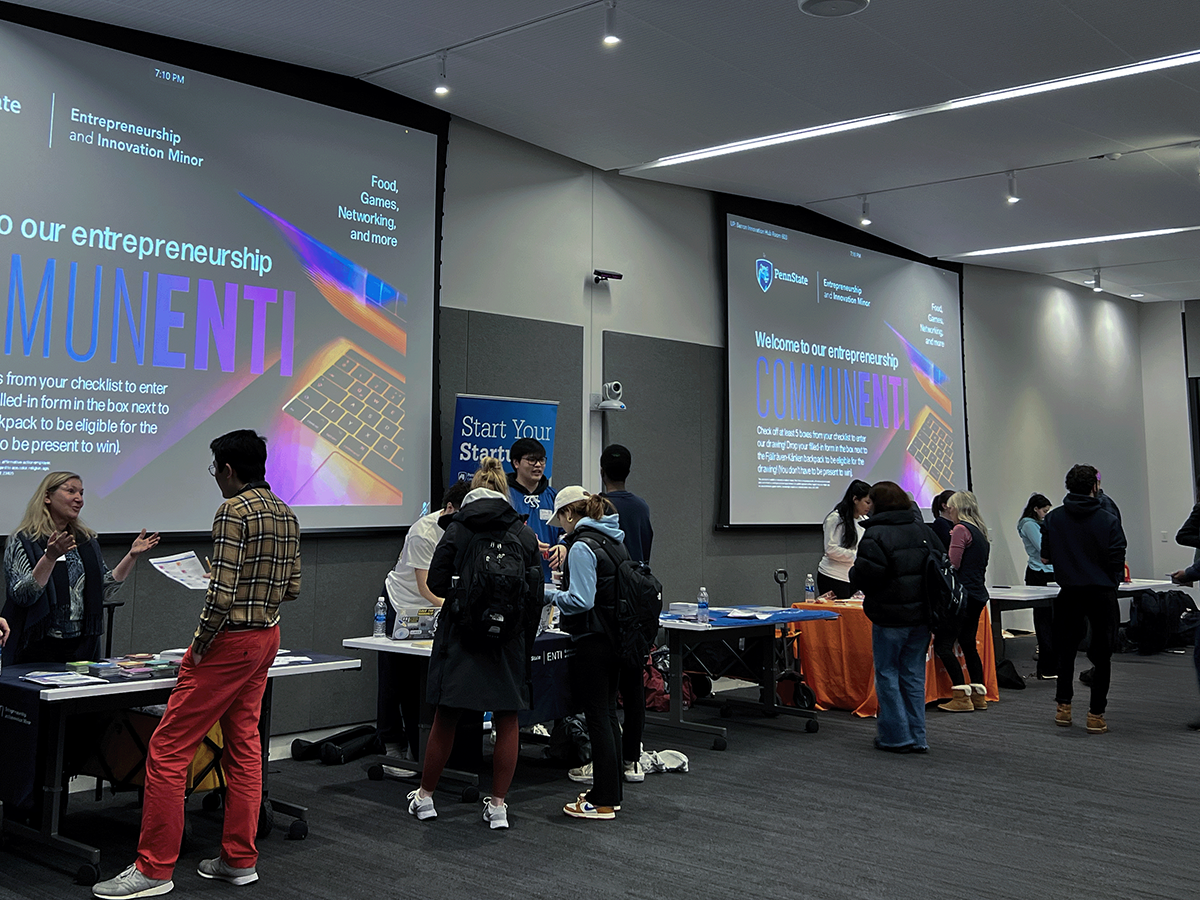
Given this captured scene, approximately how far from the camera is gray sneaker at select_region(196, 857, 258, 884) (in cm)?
347

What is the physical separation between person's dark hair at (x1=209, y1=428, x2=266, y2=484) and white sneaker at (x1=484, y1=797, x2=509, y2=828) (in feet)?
5.42

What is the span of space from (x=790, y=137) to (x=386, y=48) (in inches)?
109

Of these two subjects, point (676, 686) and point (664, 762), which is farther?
point (676, 686)

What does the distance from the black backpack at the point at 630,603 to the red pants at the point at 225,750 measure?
4.54ft

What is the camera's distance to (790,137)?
6.88m

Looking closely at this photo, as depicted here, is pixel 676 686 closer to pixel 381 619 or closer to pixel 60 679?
pixel 381 619

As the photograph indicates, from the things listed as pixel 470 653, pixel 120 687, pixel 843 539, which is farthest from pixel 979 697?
pixel 120 687

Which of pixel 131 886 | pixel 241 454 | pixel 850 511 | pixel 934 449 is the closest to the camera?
pixel 131 886

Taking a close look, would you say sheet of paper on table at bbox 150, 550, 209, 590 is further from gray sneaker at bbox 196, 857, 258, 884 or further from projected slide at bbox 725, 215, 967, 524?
projected slide at bbox 725, 215, 967, 524

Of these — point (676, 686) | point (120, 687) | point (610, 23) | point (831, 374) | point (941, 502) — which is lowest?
point (676, 686)

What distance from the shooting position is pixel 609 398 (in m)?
7.37

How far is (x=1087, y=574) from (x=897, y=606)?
1.27 meters

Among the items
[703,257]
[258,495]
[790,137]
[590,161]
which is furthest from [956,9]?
[258,495]

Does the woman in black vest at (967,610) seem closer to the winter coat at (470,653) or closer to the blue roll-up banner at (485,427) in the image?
the blue roll-up banner at (485,427)
